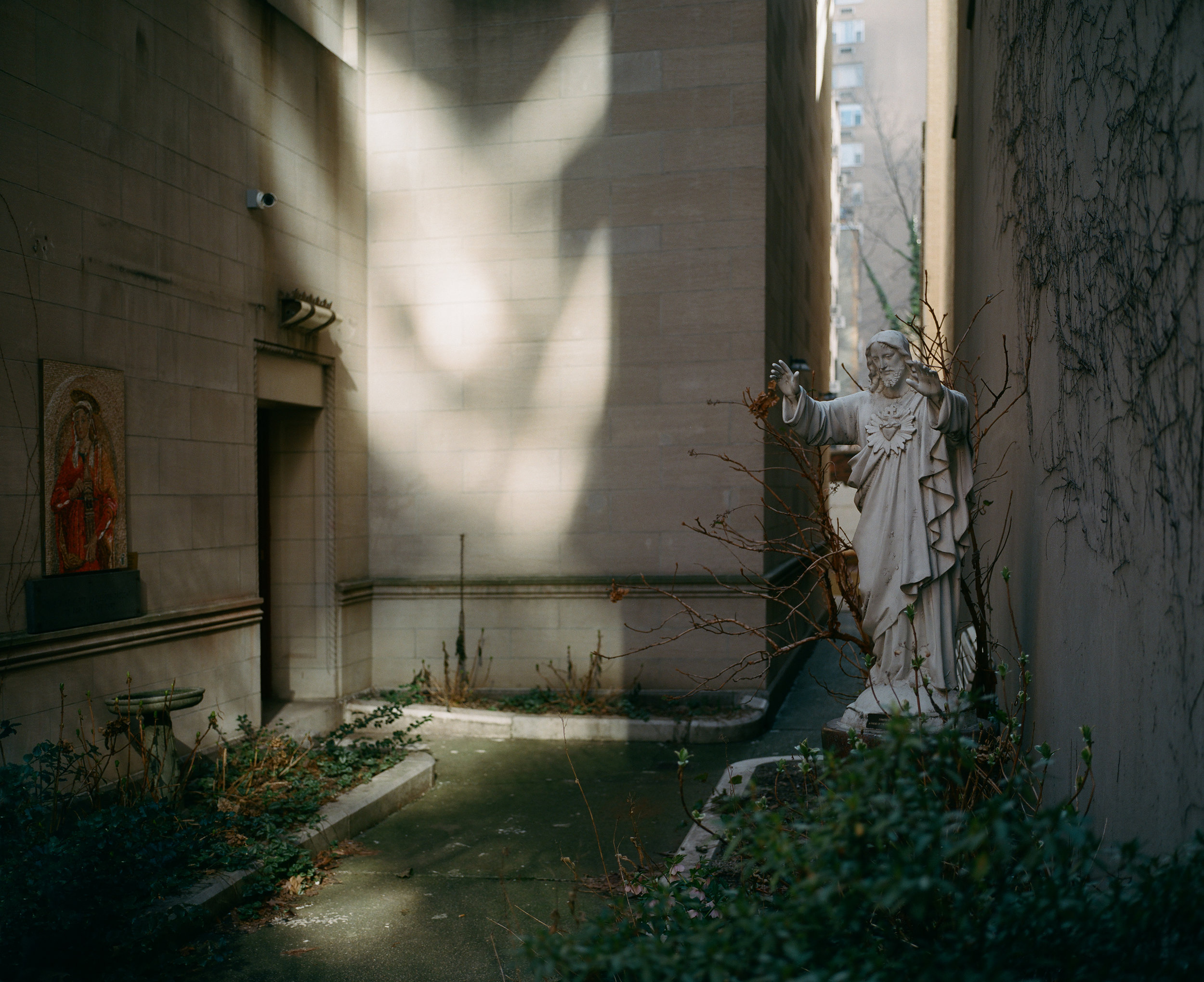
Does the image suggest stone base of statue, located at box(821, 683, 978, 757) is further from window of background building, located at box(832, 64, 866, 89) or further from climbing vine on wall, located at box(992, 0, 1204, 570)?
window of background building, located at box(832, 64, 866, 89)

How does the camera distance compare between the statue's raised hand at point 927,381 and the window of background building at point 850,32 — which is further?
the window of background building at point 850,32

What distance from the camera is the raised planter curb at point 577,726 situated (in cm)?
895

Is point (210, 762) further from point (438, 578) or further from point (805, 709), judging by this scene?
point (805, 709)

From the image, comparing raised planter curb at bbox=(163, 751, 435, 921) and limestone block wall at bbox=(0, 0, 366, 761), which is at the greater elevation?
limestone block wall at bbox=(0, 0, 366, 761)

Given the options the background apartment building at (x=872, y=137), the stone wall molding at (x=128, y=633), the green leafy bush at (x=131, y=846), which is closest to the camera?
the green leafy bush at (x=131, y=846)

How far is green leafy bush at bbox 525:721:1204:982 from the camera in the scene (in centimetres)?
195

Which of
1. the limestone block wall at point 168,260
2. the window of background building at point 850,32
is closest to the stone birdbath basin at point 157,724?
the limestone block wall at point 168,260

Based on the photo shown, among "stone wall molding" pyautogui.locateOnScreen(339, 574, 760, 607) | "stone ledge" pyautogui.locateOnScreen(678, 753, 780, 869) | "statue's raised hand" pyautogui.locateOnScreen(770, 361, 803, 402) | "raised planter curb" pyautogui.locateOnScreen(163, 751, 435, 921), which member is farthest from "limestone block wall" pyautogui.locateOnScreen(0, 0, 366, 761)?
"statue's raised hand" pyautogui.locateOnScreen(770, 361, 803, 402)

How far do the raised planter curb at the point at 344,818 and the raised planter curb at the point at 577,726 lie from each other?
1.13m

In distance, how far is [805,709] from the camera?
33.9ft

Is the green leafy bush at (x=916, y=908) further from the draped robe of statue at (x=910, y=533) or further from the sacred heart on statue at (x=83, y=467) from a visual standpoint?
the sacred heart on statue at (x=83, y=467)

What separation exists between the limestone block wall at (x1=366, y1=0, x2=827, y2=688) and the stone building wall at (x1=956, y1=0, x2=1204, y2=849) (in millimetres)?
3769

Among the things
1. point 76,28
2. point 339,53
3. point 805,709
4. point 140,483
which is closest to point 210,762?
point 140,483

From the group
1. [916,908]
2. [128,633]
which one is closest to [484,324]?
[128,633]
